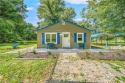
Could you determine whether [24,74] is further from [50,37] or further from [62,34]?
[62,34]

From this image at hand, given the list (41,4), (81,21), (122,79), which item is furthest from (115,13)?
(81,21)

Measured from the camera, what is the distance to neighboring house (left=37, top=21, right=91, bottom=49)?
19.6 m

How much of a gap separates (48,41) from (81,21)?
3601 cm

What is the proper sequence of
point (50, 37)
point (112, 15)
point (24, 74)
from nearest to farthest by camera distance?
1. point (24, 74)
2. point (112, 15)
3. point (50, 37)

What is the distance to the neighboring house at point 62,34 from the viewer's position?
64.3 ft

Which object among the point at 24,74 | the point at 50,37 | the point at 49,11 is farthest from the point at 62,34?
the point at 49,11

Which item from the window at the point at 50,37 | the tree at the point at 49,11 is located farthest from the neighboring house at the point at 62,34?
the tree at the point at 49,11

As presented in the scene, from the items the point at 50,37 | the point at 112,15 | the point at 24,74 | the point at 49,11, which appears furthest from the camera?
the point at 49,11

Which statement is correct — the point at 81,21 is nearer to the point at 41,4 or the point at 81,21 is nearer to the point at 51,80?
the point at 41,4

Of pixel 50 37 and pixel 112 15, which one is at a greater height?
pixel 112 15

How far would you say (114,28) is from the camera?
462 inches

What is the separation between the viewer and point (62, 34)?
19.7 m

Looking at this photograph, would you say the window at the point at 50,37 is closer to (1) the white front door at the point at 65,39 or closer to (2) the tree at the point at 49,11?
(1) the white front door at the point at 65,39

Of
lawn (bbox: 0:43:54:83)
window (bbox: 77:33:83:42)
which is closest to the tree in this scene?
window (bbox: 77:33:83:42)
